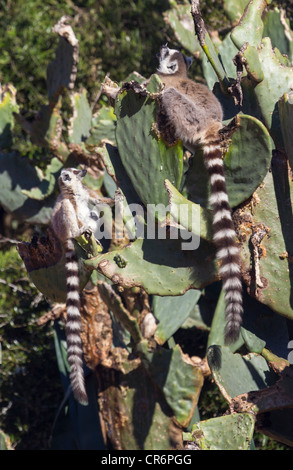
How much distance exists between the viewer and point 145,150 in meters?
3.14

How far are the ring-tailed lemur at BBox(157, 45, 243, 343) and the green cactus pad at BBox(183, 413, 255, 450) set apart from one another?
39 centimetres

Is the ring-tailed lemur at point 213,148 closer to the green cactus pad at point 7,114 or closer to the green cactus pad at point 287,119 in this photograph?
the green cactus pad at point 287,119

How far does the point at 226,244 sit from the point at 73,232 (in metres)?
1.08

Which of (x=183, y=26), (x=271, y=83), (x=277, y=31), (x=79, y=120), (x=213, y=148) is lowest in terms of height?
(x=213, y=148)

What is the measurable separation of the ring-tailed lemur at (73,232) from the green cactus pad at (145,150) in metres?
0.37

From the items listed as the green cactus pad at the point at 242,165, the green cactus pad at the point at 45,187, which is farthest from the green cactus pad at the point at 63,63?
the green cactus pad at the point at 242,165

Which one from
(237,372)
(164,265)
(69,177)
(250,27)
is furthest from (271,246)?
(69,177)

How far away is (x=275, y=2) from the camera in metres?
6.87

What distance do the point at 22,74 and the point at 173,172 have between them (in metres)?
4.81

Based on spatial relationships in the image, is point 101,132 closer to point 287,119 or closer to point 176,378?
point 176,378

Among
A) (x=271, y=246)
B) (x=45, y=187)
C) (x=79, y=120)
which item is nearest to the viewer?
(x=271, y=246)

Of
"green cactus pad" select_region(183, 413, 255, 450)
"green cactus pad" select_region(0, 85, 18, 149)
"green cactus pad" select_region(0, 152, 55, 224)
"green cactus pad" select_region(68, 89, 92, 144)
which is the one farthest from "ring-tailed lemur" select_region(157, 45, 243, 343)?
"green cactus pad" select_region(0, 152, 55, 224)

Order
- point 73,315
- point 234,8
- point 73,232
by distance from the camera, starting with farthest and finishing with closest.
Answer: point 234,8, point 73,232, point 73,315
